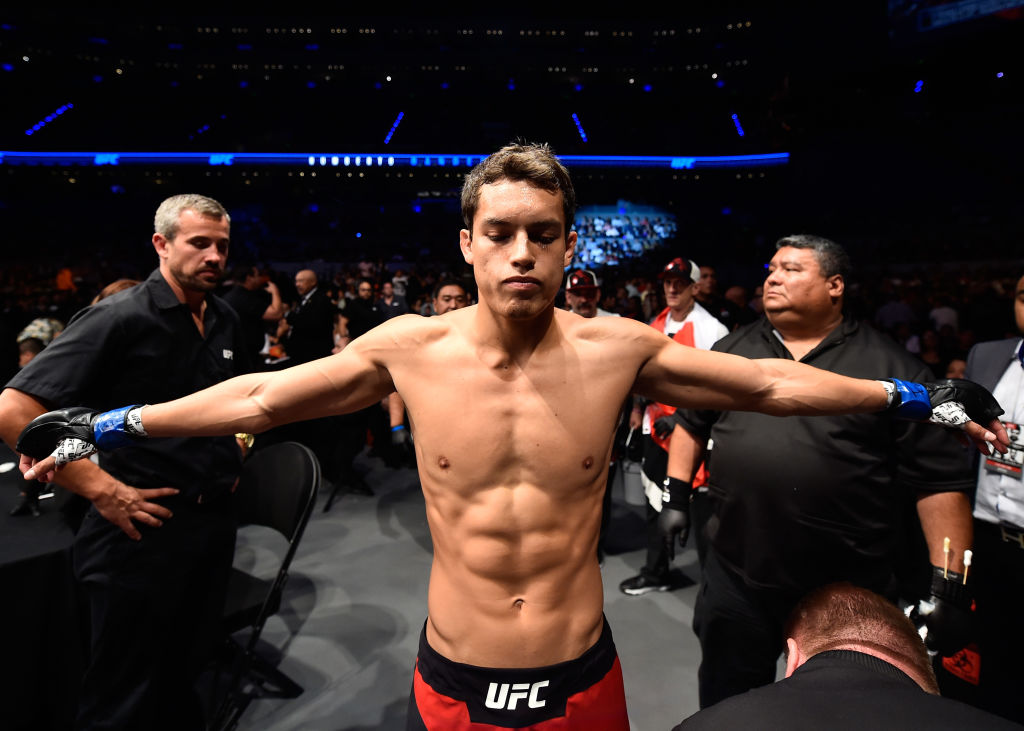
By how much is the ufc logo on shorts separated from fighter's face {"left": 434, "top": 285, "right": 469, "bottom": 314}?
3152 mm

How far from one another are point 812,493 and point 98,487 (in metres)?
2.44

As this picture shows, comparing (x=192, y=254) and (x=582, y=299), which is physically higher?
(x=192, y=254)

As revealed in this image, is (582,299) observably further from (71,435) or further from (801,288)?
(71,435)

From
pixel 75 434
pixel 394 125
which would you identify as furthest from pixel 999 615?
pixel 394 125

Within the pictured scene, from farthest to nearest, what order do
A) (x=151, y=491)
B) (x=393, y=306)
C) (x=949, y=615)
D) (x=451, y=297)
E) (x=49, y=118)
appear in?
(x=49, y=118)
(x=393, y=306)
(x=451, y=297)
(x=151, y=491)
(x=949, y=615)

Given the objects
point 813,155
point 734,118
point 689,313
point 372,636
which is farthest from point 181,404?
point 734,118

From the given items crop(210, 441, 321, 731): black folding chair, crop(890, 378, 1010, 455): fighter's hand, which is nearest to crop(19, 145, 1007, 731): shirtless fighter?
crop(890, 378, 1010, 455): fighter's hand

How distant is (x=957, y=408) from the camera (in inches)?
62.2

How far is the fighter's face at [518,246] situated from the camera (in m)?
1.34

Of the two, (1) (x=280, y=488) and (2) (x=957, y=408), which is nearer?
(2) (x=957, y=408)

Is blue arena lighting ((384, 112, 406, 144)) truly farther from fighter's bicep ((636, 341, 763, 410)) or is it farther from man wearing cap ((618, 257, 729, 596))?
fighter's bicep ((636, 341, 763, 410))

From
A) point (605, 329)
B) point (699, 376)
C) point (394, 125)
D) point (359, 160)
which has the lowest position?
point (699, 376)

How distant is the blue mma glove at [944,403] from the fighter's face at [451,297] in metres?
3.08

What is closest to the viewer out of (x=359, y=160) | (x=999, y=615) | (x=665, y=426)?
(x=999, y=615)
